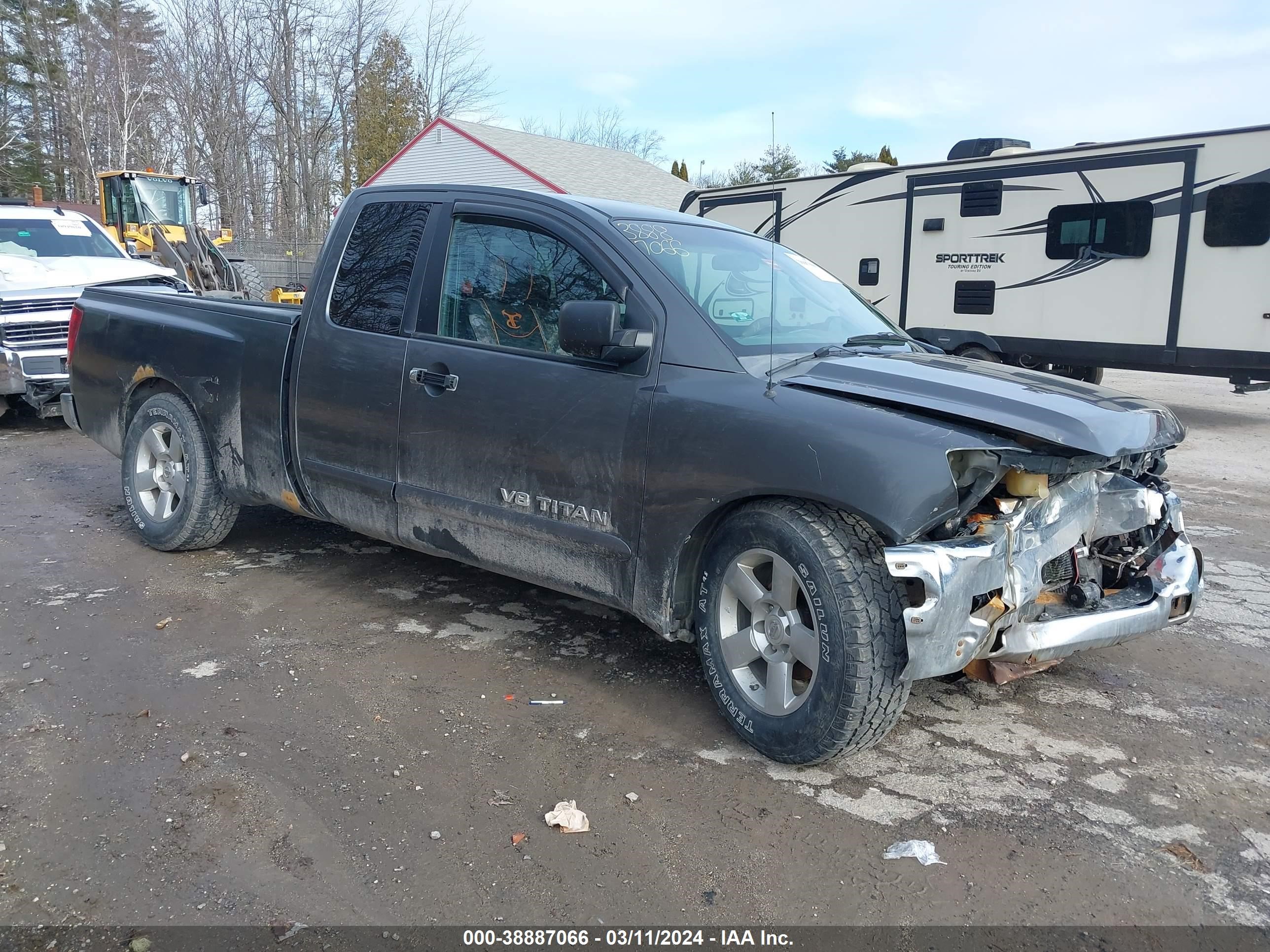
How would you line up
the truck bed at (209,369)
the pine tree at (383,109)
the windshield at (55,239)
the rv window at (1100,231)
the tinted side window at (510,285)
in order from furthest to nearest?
the pine tree at (383,109)
the rv window at (1100,231)
the windshield at (55,239)
the truck bed at (209,369)
the tinted side window at (510,285)

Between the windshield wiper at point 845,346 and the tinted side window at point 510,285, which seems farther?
the tinted side window at point 510,285

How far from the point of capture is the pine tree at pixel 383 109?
3931 cm

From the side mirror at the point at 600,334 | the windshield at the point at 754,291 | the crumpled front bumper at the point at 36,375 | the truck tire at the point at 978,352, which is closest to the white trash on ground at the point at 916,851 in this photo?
the windshield at the point at 754,291

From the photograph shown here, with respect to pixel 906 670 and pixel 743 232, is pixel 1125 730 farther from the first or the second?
pixel 743 232

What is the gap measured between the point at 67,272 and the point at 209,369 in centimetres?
676

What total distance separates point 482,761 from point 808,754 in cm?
106

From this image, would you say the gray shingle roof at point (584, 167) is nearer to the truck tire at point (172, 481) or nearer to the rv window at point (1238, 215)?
the rv window at point (1238, 215)

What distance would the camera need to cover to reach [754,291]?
400cm

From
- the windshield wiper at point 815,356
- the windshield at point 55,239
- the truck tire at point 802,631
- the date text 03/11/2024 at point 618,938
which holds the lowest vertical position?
the date text 03/11/2024 at point 618,938

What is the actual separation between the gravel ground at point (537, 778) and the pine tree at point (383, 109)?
37.7m

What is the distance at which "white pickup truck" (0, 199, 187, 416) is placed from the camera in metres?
9.18

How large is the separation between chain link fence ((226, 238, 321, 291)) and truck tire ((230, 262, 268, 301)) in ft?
29.4

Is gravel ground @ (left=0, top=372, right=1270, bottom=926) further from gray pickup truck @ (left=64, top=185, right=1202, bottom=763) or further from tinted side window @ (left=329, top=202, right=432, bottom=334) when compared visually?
tinted side window @ (left=329, top=202, right=432, bottom=334)

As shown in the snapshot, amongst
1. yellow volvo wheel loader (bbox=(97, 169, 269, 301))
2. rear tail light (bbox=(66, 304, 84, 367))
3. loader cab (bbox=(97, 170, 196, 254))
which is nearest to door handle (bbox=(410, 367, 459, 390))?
rear tail light (bbox=(66, 304, 84, 367))
